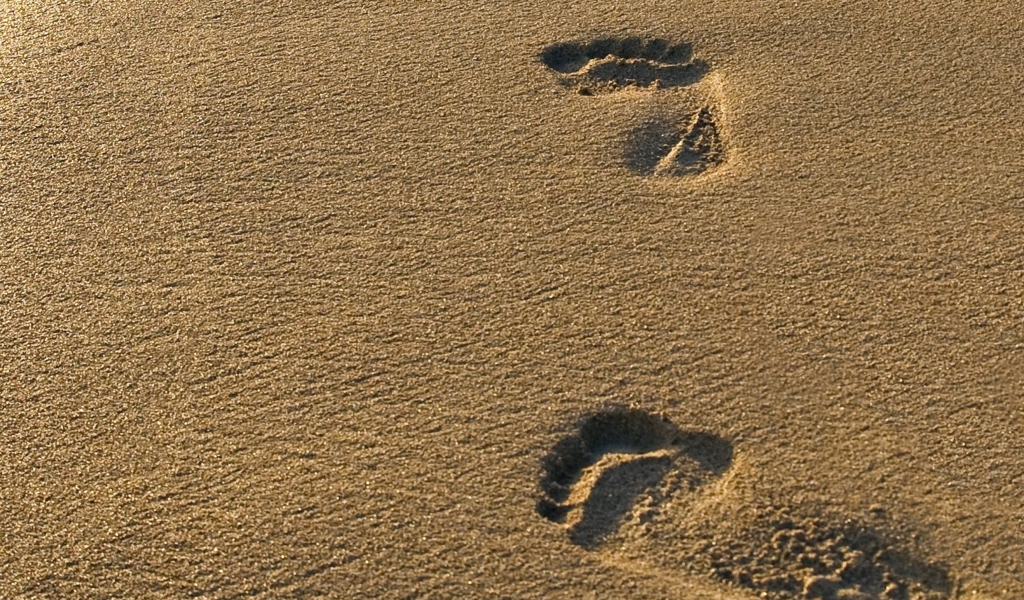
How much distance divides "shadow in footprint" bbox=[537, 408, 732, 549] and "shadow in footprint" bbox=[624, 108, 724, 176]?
1.64 feet

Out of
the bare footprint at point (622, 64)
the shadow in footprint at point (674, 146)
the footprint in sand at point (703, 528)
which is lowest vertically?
the footprint in sand at point (703, 528)

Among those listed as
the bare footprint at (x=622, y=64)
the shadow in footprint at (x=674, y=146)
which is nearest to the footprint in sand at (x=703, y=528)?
the shadow in footprint at (x=674, y=146)

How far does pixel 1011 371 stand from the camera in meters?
1.56

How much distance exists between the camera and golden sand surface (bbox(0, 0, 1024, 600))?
1.42 metres

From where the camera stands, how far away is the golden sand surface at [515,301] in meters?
1.42

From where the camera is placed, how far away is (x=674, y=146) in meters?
1.94

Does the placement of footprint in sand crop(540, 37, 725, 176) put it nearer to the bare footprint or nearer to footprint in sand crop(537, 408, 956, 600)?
the bare footprint

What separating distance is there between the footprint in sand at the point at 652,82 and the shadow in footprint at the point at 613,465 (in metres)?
0.50

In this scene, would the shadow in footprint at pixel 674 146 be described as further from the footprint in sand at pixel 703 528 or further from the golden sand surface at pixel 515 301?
the footprint in sand at pixel 703 528

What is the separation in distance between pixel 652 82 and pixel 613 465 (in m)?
0.80

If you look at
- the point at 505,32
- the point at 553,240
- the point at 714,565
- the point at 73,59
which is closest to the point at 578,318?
the point at 553,240

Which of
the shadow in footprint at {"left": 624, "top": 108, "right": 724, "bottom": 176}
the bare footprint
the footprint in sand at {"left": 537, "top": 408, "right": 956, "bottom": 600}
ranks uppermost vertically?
the bare footprint

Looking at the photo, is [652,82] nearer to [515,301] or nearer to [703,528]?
[515,301]

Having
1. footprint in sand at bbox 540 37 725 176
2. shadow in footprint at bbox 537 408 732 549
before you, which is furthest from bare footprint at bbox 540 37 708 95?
shadow in footprint at bbox 537 408 732 549
